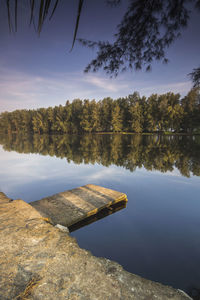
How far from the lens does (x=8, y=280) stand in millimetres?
1778

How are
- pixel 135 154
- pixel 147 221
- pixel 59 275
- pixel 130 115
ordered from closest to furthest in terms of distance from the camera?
pixel 59 275, pixel 147 221, pixel 135 154, pixel 130 115

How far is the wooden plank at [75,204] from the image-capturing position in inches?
180

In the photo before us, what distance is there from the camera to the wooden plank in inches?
180

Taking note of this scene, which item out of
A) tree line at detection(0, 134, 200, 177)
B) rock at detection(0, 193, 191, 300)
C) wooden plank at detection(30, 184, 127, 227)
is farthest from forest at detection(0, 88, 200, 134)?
rock at detection(0, 193, 191, 300)

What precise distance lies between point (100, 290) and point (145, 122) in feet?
232

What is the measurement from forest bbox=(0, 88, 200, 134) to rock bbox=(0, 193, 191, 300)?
6334 centimetres

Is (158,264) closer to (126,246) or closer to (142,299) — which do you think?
(126,246)

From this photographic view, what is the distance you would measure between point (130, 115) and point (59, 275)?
7110 cm

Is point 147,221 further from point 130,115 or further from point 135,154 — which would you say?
point 130,115

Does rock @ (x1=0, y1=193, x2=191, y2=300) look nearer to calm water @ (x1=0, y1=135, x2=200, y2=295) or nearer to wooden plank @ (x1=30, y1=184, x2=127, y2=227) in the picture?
calm water @ (x1=0, y1=135, x2=200, y2=295)

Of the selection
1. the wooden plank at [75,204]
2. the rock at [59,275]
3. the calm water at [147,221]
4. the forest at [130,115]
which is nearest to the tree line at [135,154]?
the calm water at [147,221]

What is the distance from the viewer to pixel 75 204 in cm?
540

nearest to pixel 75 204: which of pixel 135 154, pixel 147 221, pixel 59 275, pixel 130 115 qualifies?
pixel 147 221

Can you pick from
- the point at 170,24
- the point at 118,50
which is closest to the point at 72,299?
the point at 118,50
